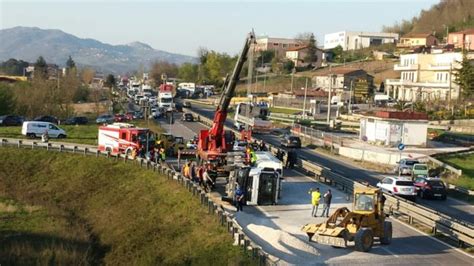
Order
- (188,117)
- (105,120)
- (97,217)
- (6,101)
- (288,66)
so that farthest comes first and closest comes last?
(288,66)
(188,117)
(6,101)
(105,120)
(97,217)

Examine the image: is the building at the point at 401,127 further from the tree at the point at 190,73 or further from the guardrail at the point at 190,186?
the tree at the point at 190,73

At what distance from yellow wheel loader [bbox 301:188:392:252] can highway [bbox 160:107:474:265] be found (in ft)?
1.11

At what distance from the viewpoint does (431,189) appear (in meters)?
37.2

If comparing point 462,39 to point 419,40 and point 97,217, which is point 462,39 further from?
point 97,217

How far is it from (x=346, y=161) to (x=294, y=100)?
209ft

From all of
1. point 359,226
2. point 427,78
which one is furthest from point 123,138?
point 427,78

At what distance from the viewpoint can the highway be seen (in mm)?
22781

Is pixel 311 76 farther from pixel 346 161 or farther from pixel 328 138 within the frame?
pixel 346 161

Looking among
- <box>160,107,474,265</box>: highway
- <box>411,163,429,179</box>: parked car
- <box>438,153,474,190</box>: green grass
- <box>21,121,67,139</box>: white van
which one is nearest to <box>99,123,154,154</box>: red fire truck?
<box>21,121,67,139</box>: white van

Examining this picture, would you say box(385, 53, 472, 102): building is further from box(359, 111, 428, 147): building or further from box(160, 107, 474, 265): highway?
box(160, 107, 474, 265): highway

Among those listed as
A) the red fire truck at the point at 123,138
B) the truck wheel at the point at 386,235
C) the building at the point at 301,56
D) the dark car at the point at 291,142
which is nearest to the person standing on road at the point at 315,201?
the truck wheel at the point at 386,235

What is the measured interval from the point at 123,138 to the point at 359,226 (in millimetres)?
28317

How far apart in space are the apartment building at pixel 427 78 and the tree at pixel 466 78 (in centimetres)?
203

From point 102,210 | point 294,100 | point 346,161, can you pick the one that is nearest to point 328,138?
point 346,161
